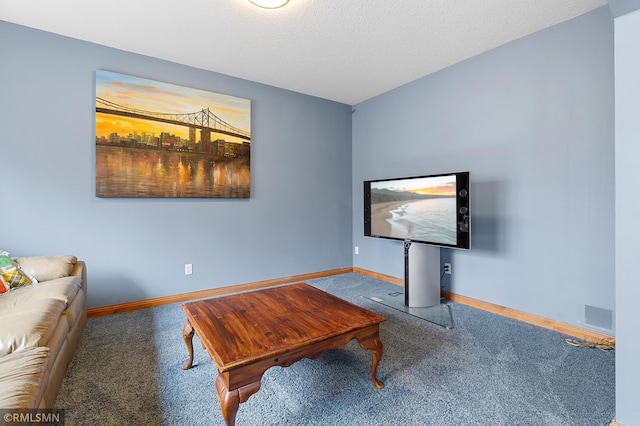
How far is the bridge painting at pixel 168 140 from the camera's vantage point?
279 centimetres

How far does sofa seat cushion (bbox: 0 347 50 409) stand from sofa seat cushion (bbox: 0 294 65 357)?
0.06 m

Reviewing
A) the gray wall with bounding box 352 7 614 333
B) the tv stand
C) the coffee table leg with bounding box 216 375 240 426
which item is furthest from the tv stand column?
the coffee table leg with bounding box 216 375 240 426

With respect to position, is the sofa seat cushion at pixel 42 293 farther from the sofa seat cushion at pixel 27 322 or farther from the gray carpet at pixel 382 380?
the gray carpet at pixel 382 380

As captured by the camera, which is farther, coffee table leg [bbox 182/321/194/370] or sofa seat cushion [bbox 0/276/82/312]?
coffee table leg [bbox 182/321/194/370]

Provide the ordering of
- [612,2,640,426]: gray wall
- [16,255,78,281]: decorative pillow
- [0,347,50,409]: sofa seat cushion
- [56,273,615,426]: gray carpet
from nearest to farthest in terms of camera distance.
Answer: [0,347,50,409]: sofa seat cushion < [612,2,640,426]: gray wall < [56,273,615,426]: gray carpet < [16,255,78,281]: decorative pillow

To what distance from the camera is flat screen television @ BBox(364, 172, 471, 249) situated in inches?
102

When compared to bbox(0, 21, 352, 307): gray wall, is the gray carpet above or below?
below

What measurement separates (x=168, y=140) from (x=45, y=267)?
1521mm

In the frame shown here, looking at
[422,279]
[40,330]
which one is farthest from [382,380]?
[40,330]

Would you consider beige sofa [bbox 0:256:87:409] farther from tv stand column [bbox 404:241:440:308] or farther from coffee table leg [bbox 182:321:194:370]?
tv stand column [bbox 404:241:440:308]

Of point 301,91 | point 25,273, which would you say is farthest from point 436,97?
point 25,273

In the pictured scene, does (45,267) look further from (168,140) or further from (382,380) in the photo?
(382,380)

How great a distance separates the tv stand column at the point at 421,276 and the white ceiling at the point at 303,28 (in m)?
1.93

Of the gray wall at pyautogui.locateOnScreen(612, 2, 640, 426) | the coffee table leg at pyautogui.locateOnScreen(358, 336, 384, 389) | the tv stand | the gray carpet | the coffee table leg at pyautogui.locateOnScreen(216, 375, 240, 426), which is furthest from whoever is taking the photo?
the tv stand
